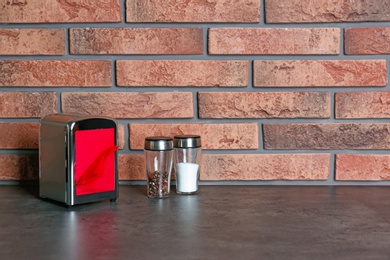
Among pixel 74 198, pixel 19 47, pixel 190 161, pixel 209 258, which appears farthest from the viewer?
pixel 19 47

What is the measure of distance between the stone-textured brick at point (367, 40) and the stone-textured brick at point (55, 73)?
692 millimetres

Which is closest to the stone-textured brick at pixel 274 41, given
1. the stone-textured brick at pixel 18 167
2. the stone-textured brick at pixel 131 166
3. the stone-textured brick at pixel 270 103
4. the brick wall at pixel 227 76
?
the brick wall at pixel 227 76

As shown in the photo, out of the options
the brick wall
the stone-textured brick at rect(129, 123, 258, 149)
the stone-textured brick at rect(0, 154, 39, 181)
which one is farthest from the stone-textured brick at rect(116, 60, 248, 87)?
the stone-textured brick at rect(0, 154, 39, 181)

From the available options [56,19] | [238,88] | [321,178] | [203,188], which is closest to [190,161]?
[203,188]

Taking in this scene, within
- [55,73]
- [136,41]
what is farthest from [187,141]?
[55,73]

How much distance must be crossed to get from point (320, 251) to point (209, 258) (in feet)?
0.68

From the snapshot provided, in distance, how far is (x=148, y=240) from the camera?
45.9 inches

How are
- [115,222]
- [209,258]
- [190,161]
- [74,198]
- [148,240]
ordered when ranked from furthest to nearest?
[190,161] < [74,198] < [115,222] < [148,240] < [209,258]

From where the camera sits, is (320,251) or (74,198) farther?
(74,198)

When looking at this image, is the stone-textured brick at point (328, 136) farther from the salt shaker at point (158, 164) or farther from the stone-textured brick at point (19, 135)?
the stone-textured brick at point (19, 135)

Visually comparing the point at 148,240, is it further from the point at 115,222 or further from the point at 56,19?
the point at 56,19

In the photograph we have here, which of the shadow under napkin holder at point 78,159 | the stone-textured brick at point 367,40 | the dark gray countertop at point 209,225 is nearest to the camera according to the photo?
the dark gray countertop at point 209,225

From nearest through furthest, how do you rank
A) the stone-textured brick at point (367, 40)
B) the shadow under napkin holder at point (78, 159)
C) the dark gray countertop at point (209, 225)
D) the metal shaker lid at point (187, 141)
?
the dark gray countertop at point (209, 225), the shadow under napkin holder at point (78, 159), the metal shaker lid at point (187, 141), the stone-textured brick at point (367, 40)

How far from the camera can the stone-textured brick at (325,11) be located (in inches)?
66.2
